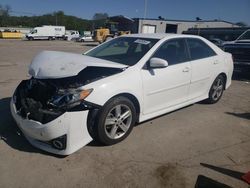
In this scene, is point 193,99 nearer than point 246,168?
No

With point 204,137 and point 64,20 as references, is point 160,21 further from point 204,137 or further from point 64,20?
point 64,20

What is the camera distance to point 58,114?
10.4 ft

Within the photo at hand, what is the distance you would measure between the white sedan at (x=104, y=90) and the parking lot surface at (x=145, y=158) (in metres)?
0.21

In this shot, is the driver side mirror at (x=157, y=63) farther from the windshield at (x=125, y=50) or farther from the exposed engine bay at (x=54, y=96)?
the exposed engine bay at (x=54, y=96)

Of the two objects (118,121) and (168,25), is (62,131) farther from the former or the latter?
(168,25)

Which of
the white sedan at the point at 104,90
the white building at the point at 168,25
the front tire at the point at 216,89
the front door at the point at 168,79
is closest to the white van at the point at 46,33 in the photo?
the white building at the point at 168,25

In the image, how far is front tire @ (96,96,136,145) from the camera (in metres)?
3.50

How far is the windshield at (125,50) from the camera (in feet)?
14.1

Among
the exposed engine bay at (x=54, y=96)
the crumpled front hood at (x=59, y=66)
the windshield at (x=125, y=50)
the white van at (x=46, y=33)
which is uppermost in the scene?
the white van at (x=46, y=33)

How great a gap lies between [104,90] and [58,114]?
68 cm

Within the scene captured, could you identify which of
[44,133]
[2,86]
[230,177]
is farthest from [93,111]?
[2,86]

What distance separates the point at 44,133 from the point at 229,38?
17.1 meters

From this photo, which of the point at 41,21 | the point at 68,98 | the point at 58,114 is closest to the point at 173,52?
the point at 68,98

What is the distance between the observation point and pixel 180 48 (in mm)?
4867
